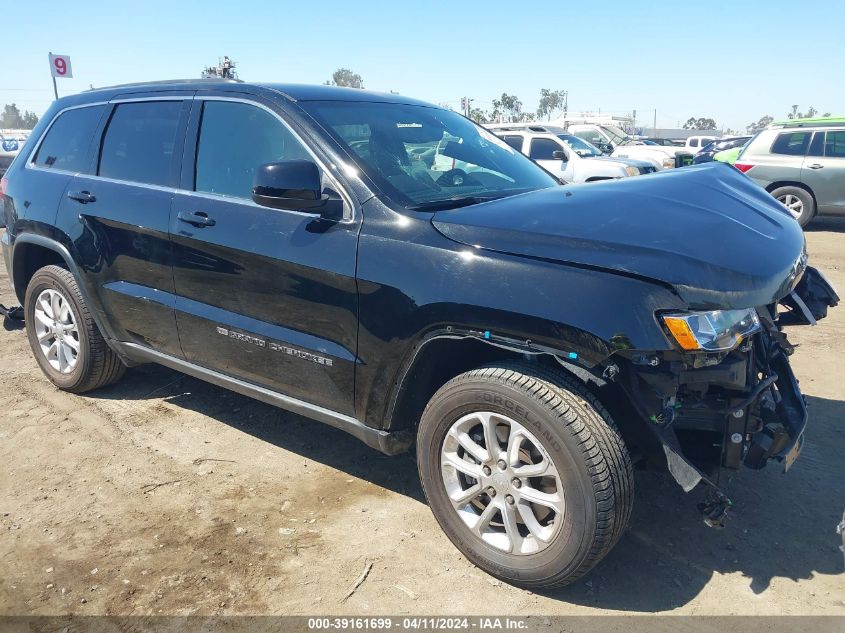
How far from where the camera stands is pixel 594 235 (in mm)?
2502

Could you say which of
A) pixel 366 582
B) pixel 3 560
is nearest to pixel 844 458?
pixel 366 582

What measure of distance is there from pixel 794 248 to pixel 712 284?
757mm

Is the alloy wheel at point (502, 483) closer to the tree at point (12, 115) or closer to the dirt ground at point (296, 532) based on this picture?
the dirt ground at point (296, 532)

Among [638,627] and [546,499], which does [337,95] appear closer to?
[546,499]

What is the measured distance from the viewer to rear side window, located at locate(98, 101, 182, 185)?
3768mm

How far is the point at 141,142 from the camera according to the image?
155 inches

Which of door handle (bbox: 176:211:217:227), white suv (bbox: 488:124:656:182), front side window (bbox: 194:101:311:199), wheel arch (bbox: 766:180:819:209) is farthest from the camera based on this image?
white suv (bbox: 488:124:656:182)

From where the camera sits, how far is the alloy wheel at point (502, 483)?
8.46 feet

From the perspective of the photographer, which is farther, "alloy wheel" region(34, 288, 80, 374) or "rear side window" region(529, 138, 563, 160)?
"rear side window" region(529, 138, 563, 160)

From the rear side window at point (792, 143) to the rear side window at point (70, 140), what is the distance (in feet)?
35.9

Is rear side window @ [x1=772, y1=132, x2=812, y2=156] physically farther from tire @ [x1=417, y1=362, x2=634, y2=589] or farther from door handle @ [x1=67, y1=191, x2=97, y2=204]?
door handle @ [x1=67, y1=191, x2=97, y2=204]

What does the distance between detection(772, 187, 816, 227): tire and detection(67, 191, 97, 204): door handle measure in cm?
1079

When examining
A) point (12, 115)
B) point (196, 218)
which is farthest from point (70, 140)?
point (12, 115)

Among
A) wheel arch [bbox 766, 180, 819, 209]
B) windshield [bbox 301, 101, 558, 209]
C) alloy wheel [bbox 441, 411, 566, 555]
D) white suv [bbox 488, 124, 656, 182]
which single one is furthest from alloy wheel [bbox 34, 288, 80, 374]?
wheel arch [bbox 766, 180, 819, 209]
